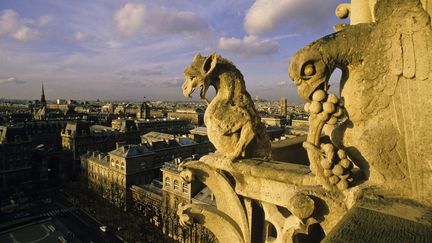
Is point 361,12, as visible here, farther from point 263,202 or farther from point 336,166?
point 263,202

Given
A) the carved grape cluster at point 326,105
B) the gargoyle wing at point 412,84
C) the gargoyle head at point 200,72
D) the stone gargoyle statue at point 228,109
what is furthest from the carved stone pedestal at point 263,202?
the gargoyle head at point 200,72

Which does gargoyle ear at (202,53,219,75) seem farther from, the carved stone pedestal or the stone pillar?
the stone pillar

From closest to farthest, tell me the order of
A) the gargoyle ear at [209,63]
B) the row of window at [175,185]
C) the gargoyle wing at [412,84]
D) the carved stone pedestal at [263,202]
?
1. the gargoyle wing at [412,84]
2. the carved stone pedestal at [263,202]
3. the gargoyle ear at [209,63]
4. the row of window at [175,185]

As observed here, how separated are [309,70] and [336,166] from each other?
0.99m

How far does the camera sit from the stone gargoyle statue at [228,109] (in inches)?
189

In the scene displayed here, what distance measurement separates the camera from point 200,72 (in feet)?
16.2

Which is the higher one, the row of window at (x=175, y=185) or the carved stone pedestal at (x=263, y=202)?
the carved stone pedestal at (x=263, y=202)

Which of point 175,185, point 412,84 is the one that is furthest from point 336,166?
point 175,185

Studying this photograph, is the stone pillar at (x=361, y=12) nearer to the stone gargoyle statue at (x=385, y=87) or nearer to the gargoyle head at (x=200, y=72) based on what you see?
the stone gargoyle statue at (x=385, y=87)

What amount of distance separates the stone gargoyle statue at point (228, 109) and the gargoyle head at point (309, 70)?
1834mm

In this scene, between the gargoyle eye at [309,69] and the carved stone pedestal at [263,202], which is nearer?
the gargoyle eye at [309,69]

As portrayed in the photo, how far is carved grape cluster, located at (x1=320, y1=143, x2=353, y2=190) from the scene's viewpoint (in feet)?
9.89

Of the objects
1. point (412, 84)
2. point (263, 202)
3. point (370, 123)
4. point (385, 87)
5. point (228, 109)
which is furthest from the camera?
point (228, 109)

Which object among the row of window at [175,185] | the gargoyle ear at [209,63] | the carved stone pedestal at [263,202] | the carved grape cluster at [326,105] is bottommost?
the row of window at [175,185]
